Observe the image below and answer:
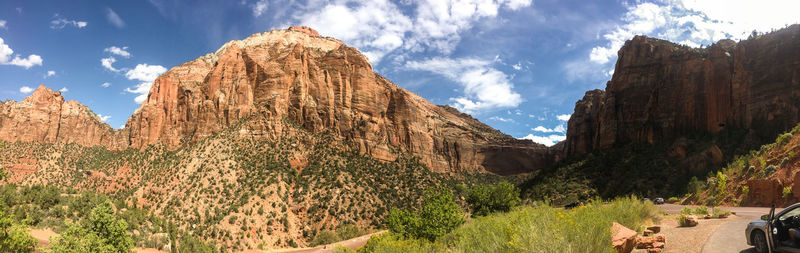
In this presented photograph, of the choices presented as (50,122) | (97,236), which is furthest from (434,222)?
(50,122)

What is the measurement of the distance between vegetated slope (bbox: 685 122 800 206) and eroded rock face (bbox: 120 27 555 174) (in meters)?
50.8

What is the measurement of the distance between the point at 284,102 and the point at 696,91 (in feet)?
224

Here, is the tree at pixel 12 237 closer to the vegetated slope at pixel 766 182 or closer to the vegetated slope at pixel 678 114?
the vegetated slope at pixel 766 182

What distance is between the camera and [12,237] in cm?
1625

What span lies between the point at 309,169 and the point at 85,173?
1328 inches

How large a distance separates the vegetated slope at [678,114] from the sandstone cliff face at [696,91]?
0.42 ft

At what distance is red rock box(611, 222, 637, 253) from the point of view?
9852mm

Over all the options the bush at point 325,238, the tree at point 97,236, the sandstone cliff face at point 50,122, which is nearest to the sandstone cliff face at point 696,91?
the bush at point 325,238

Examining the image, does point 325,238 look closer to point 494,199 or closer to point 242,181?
point 242,181

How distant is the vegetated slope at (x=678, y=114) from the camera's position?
4850cm

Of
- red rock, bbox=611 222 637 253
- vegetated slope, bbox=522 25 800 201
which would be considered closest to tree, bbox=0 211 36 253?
red rock, bbox=611 222 637 253

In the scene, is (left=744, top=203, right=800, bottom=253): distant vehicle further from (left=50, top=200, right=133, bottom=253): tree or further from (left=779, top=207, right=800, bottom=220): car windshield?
(left=50, top=200, right=133, bottom=253): tree

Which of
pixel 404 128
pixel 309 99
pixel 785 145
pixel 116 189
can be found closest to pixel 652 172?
pixel 785 145

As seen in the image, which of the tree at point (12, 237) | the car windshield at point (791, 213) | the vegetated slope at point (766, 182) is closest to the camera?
the car windshield at point (791, 213)
